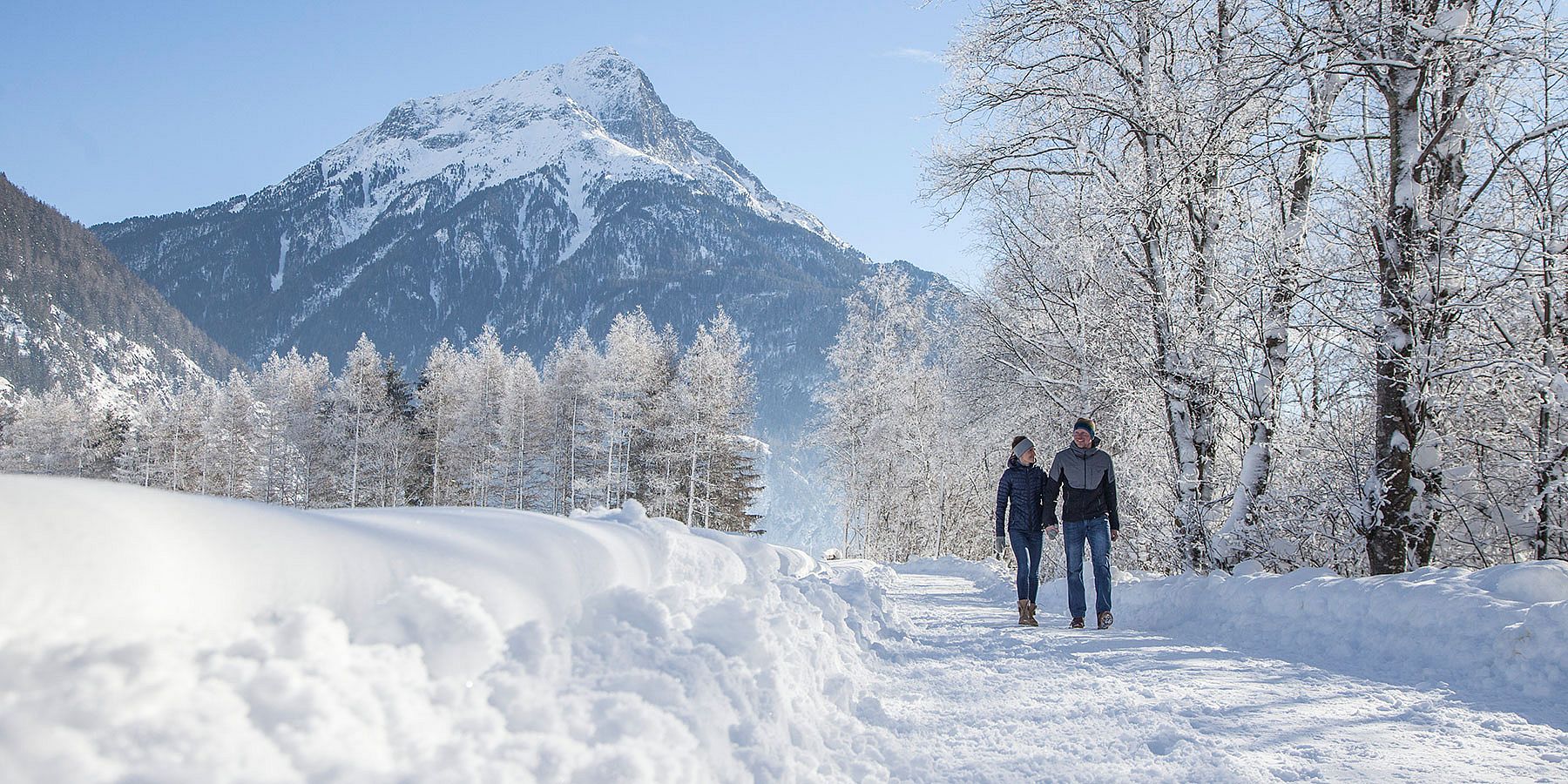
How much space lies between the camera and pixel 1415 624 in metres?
4.91

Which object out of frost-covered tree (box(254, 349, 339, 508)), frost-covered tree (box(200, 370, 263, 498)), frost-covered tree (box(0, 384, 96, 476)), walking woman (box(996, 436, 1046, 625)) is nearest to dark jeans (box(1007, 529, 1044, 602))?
walking woman (box(996, 436, 1046, 625))

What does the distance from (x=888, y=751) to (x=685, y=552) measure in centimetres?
170

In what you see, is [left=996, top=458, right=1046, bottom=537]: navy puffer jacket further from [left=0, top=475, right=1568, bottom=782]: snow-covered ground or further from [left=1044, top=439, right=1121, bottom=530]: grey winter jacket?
[left=0, top=475, right=1568, bottom=782]: snow-covered ground

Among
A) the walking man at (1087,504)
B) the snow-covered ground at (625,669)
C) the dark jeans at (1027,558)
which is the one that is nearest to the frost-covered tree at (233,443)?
the dark jeans at (1027,558)

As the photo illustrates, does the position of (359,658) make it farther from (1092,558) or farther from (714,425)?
(714,425)

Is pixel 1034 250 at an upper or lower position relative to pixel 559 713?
upper

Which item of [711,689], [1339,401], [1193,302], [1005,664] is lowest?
[1005,664]

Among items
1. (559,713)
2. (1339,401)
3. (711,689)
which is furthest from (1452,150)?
(559,713)

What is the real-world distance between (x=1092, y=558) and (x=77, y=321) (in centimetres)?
17644

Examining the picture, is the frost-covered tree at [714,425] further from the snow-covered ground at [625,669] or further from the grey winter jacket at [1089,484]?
the snow-covered ground at [625,669]

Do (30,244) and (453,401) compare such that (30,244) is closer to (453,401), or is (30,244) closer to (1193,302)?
(453,401)

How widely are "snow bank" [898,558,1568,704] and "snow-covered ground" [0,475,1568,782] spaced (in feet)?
0.06

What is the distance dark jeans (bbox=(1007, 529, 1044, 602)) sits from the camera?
7723 mm

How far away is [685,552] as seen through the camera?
4492 mm
